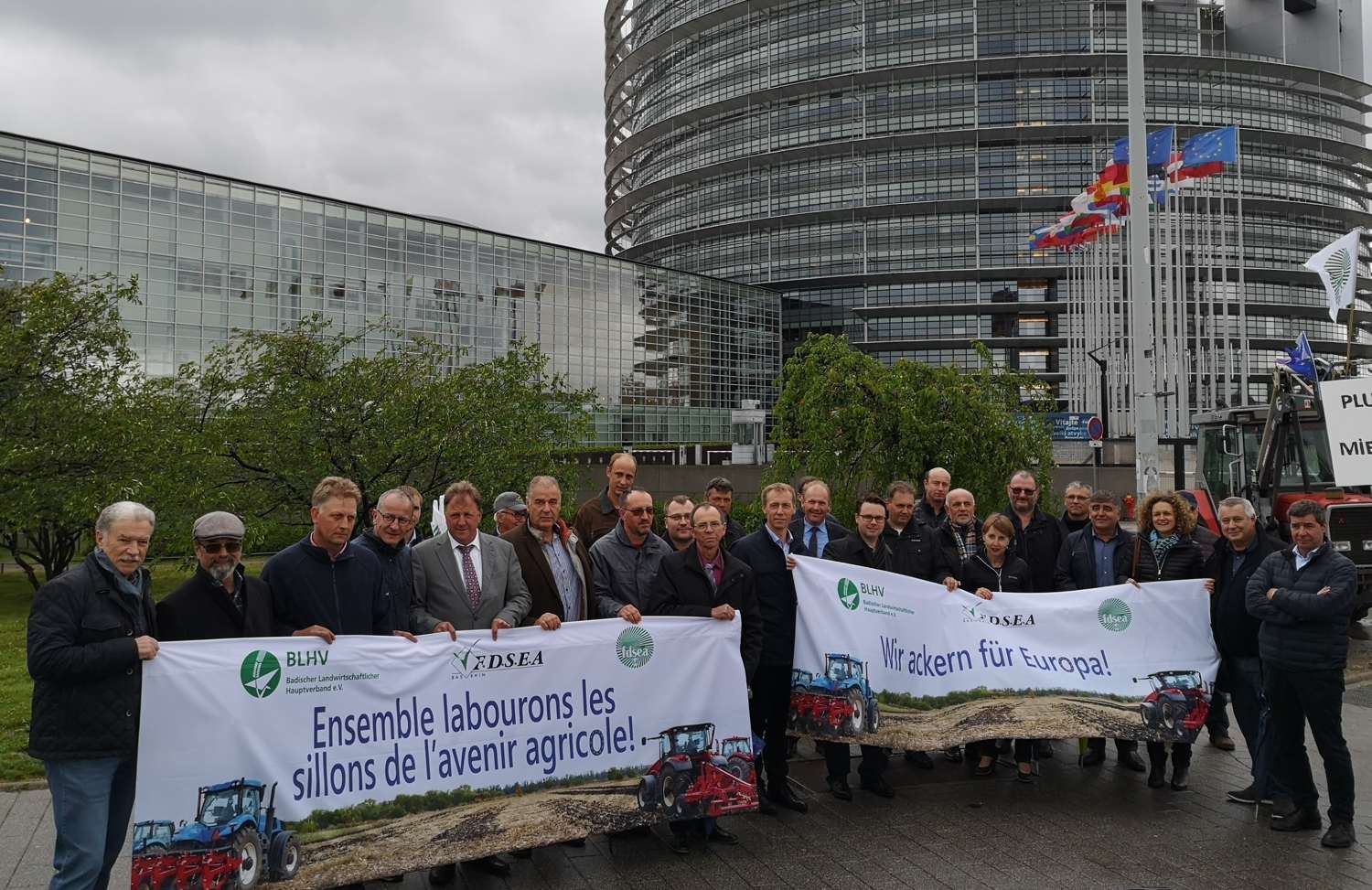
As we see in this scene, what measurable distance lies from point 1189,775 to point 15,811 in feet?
26.1

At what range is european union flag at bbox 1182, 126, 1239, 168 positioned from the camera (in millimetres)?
38156

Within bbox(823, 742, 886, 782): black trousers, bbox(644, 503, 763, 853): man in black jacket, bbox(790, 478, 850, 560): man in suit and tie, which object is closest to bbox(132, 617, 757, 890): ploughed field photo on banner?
bbox(644, 503, 763, 853): man in black jacket

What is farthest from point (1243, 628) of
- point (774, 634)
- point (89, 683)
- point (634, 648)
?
point (89, 683)

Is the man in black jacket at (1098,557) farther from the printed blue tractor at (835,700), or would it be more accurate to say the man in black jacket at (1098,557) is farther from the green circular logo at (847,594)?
the printed blue tractor at (835,700)

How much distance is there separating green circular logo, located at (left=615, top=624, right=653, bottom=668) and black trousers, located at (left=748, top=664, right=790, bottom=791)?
1002 millimetres

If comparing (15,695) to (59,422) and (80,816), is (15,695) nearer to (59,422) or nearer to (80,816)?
(80,816)

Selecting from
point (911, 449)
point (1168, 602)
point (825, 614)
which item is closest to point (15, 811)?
point (825, 614)

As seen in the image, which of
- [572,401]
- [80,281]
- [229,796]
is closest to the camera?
Result: [229,796]

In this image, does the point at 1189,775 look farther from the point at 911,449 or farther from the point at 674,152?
the point at 674,152

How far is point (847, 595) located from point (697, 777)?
163 cm

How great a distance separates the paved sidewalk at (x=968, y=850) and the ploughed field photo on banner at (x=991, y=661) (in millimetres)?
461

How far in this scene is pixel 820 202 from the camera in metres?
89.7

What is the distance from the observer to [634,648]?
233 inches

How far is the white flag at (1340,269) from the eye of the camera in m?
13.4
